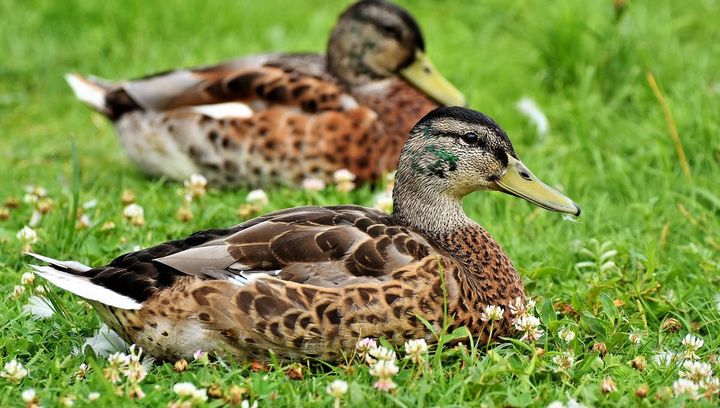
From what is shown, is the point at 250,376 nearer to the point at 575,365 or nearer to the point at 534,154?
the point at 575,365

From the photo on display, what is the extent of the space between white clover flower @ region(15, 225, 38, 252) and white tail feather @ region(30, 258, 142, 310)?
90 cm

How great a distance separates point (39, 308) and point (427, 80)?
3174 millimetres

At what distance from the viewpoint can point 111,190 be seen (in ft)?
20.3

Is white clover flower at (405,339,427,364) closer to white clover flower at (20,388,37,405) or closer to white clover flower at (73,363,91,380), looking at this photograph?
white clover flower at (73,363,91,380)

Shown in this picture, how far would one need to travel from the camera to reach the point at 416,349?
360 centimetres

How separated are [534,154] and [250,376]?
3.18 m

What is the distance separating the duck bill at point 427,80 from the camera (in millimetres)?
6645

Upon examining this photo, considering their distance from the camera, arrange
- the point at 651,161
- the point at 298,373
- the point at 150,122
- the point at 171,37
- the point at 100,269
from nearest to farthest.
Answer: the point at 298,373, the point at 100,269, the point at 651,161, the point at 150,122, the point at 171,37

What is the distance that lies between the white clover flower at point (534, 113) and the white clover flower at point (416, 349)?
3264mm

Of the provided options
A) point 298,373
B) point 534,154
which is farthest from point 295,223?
point 534,154

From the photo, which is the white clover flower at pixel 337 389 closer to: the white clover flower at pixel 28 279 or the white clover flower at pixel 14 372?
the white clover flower at pixel 14 372

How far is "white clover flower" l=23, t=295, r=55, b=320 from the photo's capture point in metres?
4.16

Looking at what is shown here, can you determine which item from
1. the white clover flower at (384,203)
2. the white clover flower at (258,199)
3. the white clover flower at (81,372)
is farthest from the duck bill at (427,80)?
the white clover flower at (81,372)

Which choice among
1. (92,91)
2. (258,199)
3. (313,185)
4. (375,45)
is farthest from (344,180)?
(92,91)
